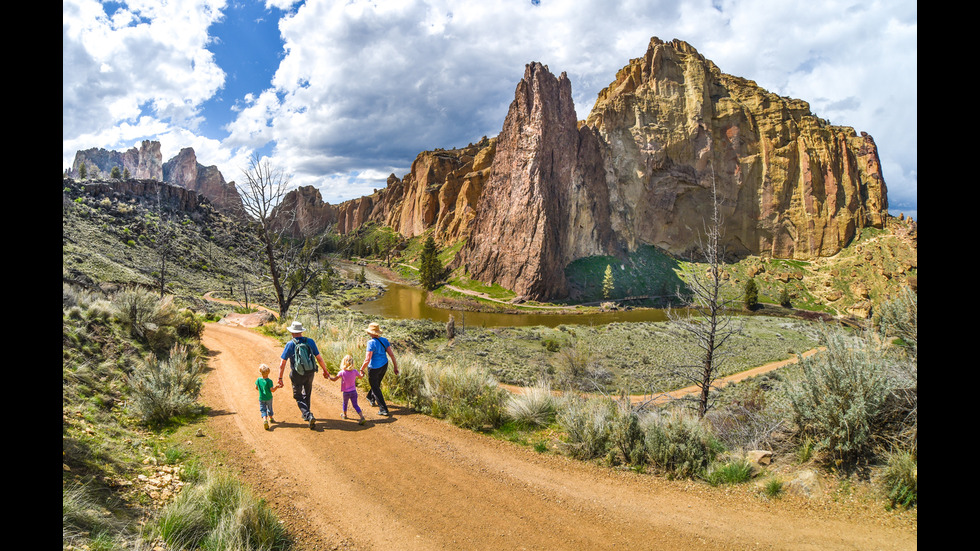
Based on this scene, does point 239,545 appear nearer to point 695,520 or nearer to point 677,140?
point 695,520

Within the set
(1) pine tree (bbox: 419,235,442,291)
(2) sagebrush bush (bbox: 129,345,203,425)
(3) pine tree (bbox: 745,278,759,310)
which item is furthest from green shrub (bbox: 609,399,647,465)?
(1) pine tree (bbox: 419,235,442,291)

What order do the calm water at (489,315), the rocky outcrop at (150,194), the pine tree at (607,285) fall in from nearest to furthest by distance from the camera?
the calm water at (489,315)
the rocky outcrop at (150,194)
the pine tree at (607,285)

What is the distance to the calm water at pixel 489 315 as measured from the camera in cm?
4619

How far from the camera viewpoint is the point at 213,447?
19.1 feet

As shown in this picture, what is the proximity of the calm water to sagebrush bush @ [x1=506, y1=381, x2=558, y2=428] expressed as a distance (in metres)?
34.9

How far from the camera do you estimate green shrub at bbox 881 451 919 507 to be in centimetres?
410

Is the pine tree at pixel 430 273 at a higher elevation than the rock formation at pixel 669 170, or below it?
below

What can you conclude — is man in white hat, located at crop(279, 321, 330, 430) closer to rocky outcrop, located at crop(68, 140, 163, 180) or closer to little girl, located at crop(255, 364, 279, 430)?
little girl, located at crop(255, 364, 279, 430)

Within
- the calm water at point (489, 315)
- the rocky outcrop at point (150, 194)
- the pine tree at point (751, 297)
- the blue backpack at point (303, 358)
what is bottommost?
the calm water at point (489, 315)

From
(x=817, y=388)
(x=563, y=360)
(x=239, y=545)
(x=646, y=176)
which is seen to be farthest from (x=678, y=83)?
(x=239, y=545)

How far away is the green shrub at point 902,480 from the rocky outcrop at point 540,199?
5109cm

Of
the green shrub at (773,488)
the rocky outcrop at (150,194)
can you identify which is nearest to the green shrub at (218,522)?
the green shrub at (773,488)

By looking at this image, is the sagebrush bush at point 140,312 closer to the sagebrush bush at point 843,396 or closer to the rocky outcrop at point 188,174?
the sagebrush bush at point 843,396

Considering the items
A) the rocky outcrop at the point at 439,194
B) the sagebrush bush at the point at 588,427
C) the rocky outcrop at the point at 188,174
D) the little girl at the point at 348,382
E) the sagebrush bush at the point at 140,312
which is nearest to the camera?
the sagebrush bush at the point at 588,427
